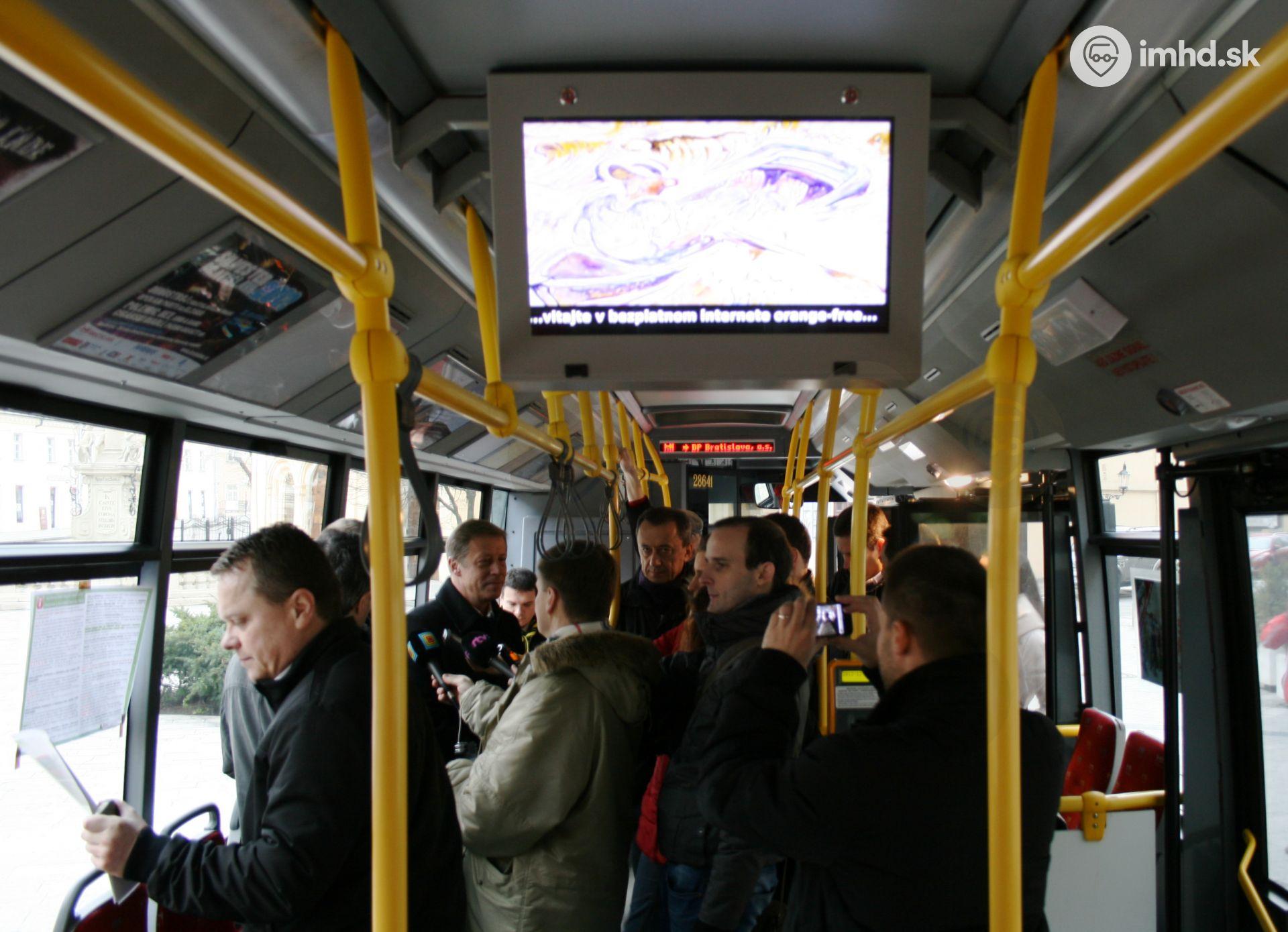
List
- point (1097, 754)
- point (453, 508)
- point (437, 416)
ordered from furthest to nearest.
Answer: point (453, 508)
point (437, 416)
point (1097, 754)

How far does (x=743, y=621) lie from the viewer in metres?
2.63

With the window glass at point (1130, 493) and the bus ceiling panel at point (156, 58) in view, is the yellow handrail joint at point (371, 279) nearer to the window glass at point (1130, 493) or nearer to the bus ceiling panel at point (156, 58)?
the bus ceiling panel at point (156, 58)

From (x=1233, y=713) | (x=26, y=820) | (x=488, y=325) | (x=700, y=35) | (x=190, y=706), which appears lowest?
(x=26, y=820)

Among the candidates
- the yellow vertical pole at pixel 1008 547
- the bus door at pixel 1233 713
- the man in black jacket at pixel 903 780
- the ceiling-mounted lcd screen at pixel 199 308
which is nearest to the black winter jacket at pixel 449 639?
the ceiling-mounted lcd screen at pixel 199 308

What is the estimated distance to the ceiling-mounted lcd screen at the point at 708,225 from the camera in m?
1.84

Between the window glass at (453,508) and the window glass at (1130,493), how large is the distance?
5.00 meters

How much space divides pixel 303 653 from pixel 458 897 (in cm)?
69

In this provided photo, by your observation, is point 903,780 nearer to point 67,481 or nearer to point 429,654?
point 429,654

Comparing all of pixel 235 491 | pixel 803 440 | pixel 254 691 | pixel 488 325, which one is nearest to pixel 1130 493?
pixel 803 440

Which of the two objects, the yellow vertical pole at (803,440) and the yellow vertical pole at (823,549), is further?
the yellow vertical pole at (803,440)

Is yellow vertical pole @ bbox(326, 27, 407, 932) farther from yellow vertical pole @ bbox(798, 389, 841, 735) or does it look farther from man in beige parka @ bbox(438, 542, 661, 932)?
yellow vertical pole @ bbox(798, 389, 841, 735)

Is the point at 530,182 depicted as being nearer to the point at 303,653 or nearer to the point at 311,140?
the point at 311,140

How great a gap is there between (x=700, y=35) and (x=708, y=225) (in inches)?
15.2

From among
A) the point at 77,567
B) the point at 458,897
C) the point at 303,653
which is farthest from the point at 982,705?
the point at 77,567
